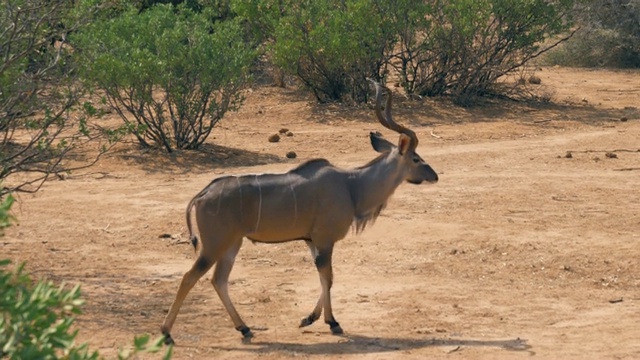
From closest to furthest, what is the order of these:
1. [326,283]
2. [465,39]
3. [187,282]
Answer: [187,282] < [326,283] < [465,39]

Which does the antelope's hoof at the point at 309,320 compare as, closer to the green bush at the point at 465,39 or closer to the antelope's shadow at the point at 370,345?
the antelope's shadow at the point at 370,345

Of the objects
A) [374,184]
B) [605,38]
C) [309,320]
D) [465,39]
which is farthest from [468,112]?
[309,320]

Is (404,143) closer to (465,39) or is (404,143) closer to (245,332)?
(245,332)

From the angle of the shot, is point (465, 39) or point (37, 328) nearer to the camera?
point (37, 328)

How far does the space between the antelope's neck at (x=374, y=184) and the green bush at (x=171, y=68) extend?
287 inches

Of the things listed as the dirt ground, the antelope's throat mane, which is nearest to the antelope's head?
the antelope's throat mane

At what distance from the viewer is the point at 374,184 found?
29.1ft

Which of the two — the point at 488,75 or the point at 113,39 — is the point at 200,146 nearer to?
the point at 113,39

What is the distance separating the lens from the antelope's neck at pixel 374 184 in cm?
878

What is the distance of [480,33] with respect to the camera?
19922 mm

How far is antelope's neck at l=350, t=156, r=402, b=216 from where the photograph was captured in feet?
28.8

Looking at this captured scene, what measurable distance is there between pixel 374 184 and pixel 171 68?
7848 millimetres

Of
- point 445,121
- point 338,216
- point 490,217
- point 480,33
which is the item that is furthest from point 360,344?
point 480,33

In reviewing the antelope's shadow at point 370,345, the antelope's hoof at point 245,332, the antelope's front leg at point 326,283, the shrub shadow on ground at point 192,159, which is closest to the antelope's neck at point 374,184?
the antelope's front leg at point 326,283
